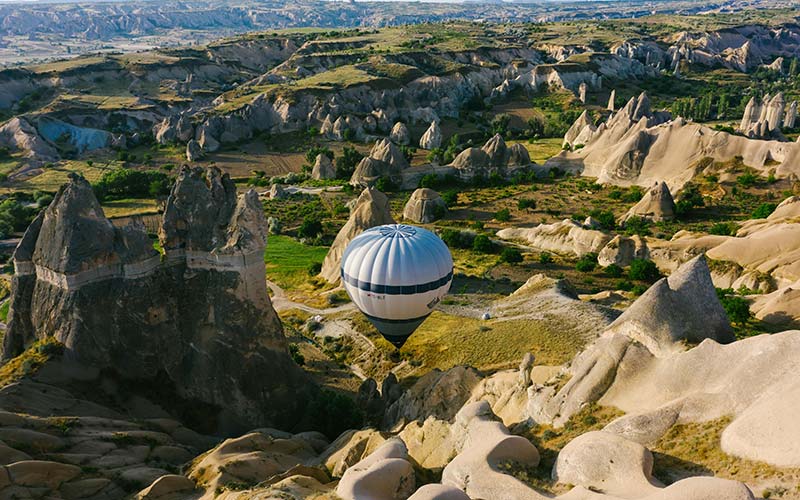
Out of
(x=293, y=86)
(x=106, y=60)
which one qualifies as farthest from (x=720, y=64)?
(x=106, y=60)

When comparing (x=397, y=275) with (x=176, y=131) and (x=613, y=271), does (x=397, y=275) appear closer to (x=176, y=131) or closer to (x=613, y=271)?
(x=613, y=271)

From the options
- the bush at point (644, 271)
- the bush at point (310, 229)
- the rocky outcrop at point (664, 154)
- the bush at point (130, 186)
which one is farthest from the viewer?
→ the bush at point (130, 186)

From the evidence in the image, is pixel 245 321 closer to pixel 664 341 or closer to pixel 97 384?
pixel 97 384

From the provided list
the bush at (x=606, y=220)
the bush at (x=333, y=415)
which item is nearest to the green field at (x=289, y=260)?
the bush at (x=333, y=415)

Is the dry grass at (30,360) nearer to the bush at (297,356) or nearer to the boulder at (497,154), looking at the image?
the bush at (297,356)

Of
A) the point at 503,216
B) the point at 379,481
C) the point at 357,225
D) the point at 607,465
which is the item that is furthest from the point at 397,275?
the point at 503,216
